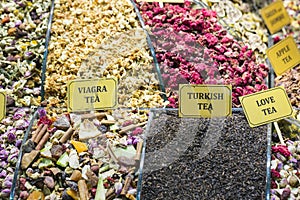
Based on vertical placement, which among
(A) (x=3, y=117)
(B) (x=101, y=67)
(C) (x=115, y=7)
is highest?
(C) (x=115, y=7)

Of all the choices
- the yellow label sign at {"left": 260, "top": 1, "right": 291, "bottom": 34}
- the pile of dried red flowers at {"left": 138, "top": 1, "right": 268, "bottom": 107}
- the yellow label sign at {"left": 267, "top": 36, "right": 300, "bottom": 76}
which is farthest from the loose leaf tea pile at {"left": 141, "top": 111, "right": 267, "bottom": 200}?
the yellow label sign at {"left": 260, "top": 1, "right": 291, "bottom": 34}

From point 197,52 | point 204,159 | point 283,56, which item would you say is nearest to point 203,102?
point 204,159

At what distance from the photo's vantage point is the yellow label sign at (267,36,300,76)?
84.7 inches

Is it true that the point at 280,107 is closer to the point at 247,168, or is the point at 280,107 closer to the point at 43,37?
the point at 247,168

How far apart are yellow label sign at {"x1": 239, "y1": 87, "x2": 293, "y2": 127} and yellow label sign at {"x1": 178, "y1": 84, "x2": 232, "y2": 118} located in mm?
61

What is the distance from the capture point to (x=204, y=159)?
1633 mm

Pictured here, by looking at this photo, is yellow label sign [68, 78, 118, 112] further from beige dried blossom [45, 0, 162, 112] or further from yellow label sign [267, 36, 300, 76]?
yellow label sign [267, 36, 300, 76]

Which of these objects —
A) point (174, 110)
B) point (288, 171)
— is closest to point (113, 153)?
point (174, 110)

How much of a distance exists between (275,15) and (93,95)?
Result: 1254 mm

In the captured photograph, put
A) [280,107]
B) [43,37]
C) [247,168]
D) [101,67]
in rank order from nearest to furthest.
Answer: [247,168] < [280,107] < [101,67] < [43,37]

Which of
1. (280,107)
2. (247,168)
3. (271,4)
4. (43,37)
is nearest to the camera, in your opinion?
(247,168)

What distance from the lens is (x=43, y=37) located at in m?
2.07

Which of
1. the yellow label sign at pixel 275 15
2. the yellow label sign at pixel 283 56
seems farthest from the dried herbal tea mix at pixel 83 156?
the yellow label sign at pixel 275 15

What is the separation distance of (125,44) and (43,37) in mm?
333
